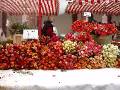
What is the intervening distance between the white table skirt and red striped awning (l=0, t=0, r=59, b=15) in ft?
14.5

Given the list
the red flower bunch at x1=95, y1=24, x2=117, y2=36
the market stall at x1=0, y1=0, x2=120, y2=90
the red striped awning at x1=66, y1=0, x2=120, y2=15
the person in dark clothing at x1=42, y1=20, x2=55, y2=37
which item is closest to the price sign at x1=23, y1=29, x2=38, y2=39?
the market stall at x1=0, y1=0, x2=120, y2=90

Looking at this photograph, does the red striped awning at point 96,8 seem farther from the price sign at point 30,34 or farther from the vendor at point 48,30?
the price sign at point 30,34

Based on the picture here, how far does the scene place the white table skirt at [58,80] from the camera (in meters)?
4.27

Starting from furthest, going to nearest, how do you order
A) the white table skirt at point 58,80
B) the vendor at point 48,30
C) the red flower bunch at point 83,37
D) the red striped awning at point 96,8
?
the red striped awning at point 96,8 < the vendor at point 48,30 < the red flower bunch at point 83,37 < the white table skirt at point 58,80

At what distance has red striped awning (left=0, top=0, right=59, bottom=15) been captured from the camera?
9555mm

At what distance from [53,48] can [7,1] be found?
513 centimetres

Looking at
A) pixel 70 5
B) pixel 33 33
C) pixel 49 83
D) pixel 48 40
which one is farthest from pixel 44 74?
pixel 70 5

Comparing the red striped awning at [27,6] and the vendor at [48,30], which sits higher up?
the red striped awning at [27,6]

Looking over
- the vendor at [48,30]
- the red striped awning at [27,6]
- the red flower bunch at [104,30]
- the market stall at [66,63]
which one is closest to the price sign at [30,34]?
the market stall at [66,63]

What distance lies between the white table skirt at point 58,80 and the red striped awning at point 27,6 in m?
A: 4.42

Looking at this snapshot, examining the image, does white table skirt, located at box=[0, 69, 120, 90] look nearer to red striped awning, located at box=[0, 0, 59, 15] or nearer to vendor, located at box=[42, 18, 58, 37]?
vendor, located at box=[42, 18, 58, 37]

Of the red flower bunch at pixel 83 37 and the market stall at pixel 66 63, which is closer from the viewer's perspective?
the market stall at pixel 66 63

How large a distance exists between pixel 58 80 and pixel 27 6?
21.6 ft

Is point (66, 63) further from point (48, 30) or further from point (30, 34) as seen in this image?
point (48, 30)
